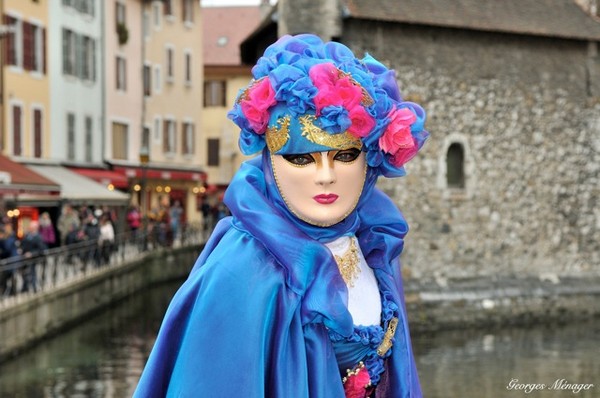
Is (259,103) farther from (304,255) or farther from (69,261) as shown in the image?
(69,261)

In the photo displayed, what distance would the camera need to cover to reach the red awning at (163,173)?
33.1 metres

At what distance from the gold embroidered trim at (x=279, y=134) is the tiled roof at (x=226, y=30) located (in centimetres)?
4325

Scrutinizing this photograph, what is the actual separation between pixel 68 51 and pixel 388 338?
2735 cm

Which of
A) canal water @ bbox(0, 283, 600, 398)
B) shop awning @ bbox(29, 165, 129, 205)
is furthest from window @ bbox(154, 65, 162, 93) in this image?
canal water @ bbox(0, 283, 600, 398)

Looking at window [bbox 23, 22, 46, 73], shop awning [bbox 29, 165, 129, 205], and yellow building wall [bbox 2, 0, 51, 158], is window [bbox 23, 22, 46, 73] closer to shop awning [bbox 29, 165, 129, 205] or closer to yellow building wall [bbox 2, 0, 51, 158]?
yellow building wall [bbox 2, 0, 51, 158]

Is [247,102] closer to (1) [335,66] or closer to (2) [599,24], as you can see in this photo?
(1) [335,66]

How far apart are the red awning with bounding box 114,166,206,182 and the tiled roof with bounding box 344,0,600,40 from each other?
15.2m

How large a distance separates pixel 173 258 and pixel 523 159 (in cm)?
1096

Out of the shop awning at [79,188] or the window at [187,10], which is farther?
the window at [187,10]

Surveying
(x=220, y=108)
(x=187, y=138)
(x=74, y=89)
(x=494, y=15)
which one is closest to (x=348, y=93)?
(x=494, y=15)

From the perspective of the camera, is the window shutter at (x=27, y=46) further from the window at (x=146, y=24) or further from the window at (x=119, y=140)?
the window at (x=146, y=24)

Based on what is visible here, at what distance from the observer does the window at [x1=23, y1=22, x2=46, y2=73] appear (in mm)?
26938

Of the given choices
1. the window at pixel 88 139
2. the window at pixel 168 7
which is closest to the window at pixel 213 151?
the window at pixel 168 7

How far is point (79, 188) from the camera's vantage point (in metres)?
26.8
